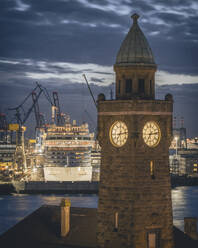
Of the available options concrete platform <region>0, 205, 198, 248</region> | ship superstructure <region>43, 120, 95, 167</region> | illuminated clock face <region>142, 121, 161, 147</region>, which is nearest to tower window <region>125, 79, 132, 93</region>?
illuminated clock face <region>142, 121, 161, 147</region>

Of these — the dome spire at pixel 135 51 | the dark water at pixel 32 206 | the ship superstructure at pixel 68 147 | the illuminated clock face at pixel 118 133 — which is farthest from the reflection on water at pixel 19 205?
the dome spire at pixel 135 51

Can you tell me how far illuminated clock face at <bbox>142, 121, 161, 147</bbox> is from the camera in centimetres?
1521

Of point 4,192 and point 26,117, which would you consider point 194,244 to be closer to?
point 4,192

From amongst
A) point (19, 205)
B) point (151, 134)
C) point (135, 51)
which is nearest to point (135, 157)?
point (151, 134)

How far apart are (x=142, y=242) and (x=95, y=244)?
2.23 m

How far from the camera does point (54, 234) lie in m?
19.2

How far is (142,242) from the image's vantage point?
15000 mm

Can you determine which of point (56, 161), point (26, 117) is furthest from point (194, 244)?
point (26, 117)

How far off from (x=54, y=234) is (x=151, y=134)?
6168mm

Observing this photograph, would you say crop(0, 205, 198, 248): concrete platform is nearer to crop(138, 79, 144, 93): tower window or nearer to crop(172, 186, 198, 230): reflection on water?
crop(138, 79, 144, 93): tower window

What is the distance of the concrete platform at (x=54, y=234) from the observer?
17547mm

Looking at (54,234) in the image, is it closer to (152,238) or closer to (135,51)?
(152,238)

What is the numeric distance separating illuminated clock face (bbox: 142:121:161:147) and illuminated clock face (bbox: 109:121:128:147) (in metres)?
0.55

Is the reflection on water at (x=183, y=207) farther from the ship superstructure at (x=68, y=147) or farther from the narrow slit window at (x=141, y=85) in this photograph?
the narrow slit window at (x=141, y=85)
